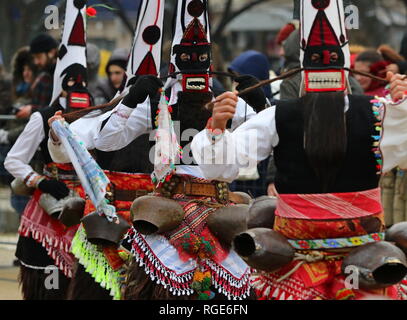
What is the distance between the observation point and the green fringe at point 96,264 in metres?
6.51

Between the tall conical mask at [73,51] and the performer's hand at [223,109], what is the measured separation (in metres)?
2.84

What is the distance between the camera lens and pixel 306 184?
186 inches

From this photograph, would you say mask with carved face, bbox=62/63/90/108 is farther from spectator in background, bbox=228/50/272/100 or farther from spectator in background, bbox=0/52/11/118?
spectator in background, bbox=0/52/11/118

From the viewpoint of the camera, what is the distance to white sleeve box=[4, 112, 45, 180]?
24.9 ft

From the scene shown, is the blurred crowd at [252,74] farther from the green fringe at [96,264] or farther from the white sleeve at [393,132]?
the white sleeve at [393,132]

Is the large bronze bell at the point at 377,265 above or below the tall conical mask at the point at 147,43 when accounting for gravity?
below

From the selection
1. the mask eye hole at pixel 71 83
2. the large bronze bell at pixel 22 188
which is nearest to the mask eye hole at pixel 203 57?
the mask eye hole at pixel 71 83

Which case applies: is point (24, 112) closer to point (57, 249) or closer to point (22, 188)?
point (22, 188)

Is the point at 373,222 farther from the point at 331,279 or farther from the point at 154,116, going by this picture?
the point at 154,116

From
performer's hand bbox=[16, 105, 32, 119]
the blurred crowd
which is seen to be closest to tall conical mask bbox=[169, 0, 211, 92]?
the blurred crowd

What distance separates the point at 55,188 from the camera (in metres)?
7.55

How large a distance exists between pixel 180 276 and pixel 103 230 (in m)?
0.93

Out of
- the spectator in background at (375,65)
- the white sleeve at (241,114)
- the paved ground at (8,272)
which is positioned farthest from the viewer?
the spectator in background at (375,65)

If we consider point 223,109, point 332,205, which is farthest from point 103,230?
point 332,205
